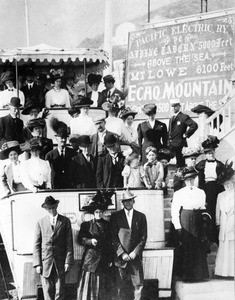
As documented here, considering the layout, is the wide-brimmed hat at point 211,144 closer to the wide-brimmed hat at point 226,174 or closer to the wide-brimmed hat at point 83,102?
the wide-brimmed hat at point 226,174

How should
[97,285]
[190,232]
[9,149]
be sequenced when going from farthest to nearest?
[9,149] → [190,232] → [97,285]

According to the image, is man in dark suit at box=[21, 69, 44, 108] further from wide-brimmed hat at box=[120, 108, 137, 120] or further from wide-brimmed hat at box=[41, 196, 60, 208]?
wide-brimmed hat at box=[41, 196, 60, 208]

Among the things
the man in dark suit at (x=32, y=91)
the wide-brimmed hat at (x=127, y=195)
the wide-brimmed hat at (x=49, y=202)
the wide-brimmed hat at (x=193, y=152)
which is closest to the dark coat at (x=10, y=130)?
the man in dark suit at (x=32, y=91)

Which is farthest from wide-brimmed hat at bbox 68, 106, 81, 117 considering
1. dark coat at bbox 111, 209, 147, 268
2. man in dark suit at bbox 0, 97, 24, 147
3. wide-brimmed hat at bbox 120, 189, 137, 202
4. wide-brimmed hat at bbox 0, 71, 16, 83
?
dark coat at bbox 111, 209, 147, 268

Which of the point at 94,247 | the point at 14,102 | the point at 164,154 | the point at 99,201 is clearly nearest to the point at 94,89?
Result: the point at 14,102

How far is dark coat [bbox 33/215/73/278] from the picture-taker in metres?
5.91

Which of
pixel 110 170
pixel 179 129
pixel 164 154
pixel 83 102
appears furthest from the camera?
pixel 83 102

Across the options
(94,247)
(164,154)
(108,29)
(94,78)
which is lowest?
(94,247)

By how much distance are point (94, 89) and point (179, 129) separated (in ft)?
4.62

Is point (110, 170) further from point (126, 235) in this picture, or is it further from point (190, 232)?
point (190, 232)

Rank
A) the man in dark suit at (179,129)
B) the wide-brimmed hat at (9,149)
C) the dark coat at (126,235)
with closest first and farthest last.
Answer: the dark coat at (126,235) < the wide-brimmed hat at (9,149) < the man in dark suit at (179,129)

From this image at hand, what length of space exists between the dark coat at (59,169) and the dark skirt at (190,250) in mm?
1284

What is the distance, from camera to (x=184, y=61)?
720 cm

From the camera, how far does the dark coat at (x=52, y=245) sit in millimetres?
5910
